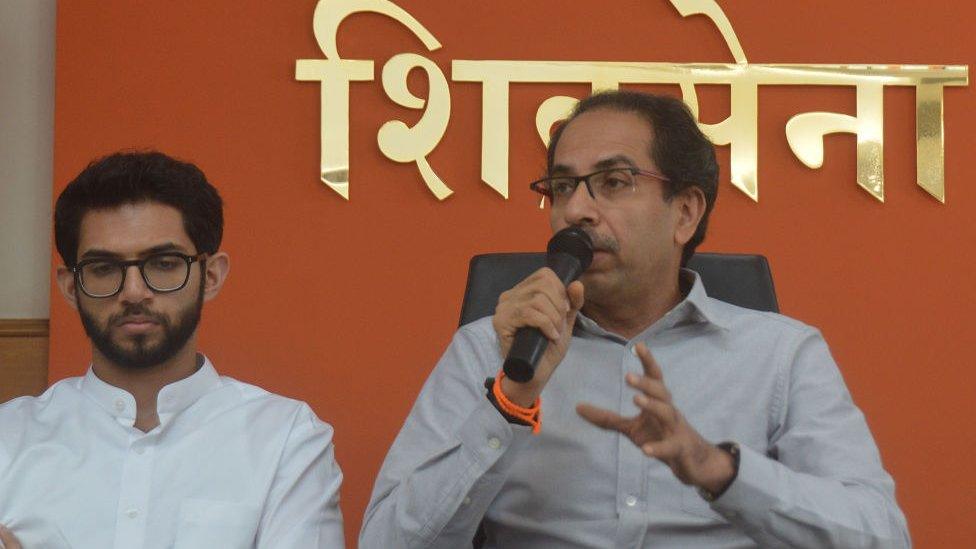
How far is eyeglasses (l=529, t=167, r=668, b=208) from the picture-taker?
182 cm

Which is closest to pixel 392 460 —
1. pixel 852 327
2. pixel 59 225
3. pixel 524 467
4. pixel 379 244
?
pixel 524 467

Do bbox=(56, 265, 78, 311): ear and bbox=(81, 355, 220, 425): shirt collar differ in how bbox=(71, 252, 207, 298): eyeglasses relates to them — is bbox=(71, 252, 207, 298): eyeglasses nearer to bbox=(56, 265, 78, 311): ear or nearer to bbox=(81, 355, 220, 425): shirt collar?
bbox=(56, 265, 78, 311): ear

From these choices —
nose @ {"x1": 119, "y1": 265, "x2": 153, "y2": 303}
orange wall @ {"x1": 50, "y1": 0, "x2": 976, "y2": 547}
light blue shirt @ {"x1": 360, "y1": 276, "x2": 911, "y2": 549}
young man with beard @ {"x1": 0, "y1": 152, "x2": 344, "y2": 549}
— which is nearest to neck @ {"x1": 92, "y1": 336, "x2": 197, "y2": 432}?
young man with beard @ {"x1": 0, "y1": 152, "x2": 344, "y2": 549}

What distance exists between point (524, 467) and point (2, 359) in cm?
172

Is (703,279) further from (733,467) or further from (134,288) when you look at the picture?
(134,288)

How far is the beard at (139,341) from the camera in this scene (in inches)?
70.2

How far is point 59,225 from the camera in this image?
6.28 ft

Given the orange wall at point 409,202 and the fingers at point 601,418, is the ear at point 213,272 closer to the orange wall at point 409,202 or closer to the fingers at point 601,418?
the fingers at point 601,418

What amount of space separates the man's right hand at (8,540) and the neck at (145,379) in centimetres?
24

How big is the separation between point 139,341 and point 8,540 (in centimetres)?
33

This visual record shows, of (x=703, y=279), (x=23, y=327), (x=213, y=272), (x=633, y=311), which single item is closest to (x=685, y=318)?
(x=633, y=311)

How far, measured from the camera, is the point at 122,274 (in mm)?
1796

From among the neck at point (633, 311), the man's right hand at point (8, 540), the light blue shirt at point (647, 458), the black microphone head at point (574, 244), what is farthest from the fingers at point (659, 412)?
the man's right hand at point (8, 540)

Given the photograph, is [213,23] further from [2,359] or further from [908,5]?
[908,5]
